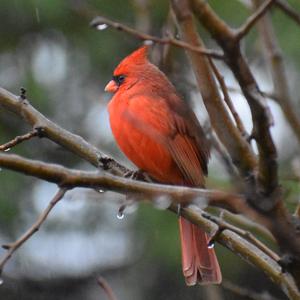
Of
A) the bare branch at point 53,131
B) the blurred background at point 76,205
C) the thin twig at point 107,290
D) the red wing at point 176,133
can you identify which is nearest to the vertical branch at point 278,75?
the thin twig at point 107,290

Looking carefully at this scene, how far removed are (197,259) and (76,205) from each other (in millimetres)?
2705

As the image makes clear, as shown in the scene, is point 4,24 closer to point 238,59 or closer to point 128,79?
point 128,79

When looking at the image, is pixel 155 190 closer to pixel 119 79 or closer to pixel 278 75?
pixel 278 75

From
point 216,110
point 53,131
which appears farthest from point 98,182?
point 53,131

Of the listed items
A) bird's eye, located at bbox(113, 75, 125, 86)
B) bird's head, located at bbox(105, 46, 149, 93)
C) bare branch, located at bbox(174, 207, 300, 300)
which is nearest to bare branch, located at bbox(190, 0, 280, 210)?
bare branch, located at bbox(174, 207, 300, 300)

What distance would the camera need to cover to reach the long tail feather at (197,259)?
3.26 meters

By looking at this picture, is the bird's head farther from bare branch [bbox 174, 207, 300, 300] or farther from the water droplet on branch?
the water droplet on branch

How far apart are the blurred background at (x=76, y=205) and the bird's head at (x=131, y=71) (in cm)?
199

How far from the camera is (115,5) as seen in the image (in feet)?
20.3

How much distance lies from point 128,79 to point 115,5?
242 centimetres

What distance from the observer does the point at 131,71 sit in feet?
12.7

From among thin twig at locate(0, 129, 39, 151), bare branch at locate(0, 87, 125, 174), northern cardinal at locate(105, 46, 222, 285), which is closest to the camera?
thin twig at locate(0, 129, 39, 151)

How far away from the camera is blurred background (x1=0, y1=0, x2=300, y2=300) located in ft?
19.7

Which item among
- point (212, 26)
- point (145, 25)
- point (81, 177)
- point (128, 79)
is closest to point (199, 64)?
point (212, 26)
